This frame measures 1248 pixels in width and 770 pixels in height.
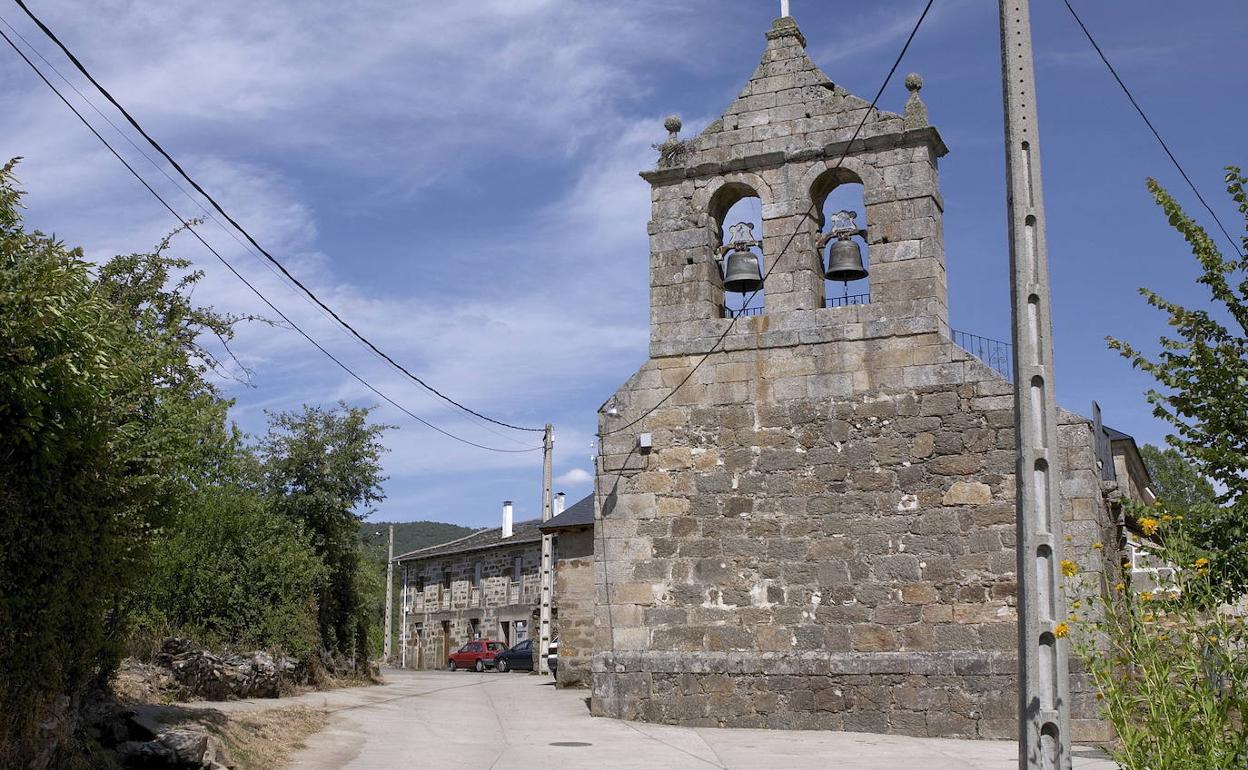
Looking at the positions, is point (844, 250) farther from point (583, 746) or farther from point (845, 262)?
point (583, 746)

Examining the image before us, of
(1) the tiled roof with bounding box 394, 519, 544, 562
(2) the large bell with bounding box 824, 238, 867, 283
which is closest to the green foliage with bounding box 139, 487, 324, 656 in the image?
(2) the large bell with bounding box 824, 238, 867, 283

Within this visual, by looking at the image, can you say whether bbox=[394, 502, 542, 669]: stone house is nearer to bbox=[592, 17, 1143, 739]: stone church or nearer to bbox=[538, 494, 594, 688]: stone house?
bbox=[538, 494, 594, 688]: stone house

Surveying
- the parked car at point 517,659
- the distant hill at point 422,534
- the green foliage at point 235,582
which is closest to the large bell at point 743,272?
the green foliage at point 235,582

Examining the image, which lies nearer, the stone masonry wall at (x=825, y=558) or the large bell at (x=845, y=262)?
the stone masonry wall at (x=825, y=558)

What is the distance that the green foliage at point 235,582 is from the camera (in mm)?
14828

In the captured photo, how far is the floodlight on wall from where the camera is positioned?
12.3 meters

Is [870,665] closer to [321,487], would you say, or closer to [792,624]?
[792,624]

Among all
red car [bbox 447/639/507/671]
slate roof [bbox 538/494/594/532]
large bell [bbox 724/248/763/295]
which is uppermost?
large bell [bbox 724/248/763/295]

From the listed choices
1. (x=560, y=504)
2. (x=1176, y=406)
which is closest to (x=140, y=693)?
(x=1176, y=406)

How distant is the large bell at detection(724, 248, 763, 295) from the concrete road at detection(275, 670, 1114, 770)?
485 centimetres

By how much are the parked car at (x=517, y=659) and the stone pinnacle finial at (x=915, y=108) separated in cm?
2207

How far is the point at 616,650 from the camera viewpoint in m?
12.6

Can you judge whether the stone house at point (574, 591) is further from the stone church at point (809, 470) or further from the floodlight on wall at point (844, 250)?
the floodlight on wall at point (844, 250)

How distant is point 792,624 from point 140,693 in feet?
21.2
